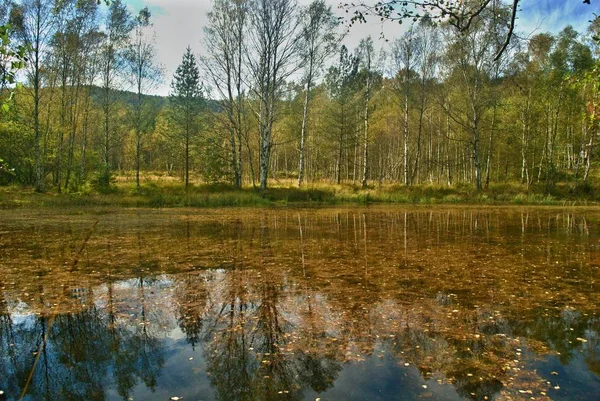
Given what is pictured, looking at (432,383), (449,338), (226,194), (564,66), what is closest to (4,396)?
(432,383)

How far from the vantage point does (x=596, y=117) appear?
766 cm

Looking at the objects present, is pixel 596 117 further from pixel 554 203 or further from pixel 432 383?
pixel 554 203

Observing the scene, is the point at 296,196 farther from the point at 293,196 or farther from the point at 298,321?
the point at 298,321

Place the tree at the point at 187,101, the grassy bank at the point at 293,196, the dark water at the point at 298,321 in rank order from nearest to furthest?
the dark water at the point at 298,321, the grassy bank at the point at 293,196, the tree at the point at 187,101

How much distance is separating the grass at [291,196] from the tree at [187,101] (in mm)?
4907

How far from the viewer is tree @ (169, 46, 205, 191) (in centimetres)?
3073

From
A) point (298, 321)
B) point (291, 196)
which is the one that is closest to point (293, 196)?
point (291, 196)

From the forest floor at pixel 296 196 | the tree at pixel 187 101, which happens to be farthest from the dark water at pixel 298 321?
the tree at pixel 187 101

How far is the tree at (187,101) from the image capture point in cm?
3073

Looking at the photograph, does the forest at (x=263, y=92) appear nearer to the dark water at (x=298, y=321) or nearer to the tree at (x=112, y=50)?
the tree at (x=112, y=50)

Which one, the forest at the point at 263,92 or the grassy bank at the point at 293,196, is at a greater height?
the forest at the point at 263,92

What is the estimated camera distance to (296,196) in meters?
25.8

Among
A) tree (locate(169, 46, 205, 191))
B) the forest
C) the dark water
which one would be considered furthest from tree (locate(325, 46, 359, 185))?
the dark water

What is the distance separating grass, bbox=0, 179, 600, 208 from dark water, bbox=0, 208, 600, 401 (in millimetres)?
12788
